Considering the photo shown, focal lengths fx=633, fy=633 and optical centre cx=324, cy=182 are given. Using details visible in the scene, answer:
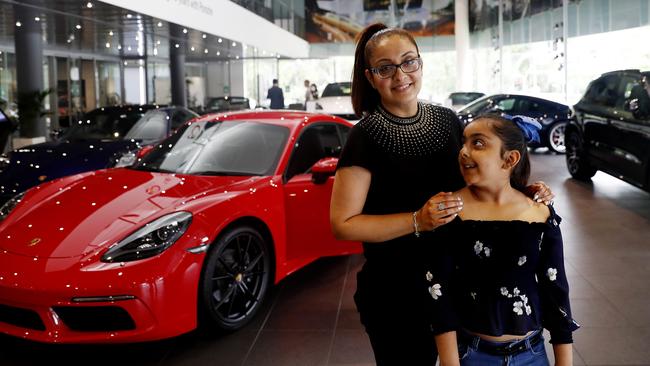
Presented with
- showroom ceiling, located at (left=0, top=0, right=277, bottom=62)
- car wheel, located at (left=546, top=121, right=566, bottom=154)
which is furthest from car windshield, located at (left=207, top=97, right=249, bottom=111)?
car wheel, located at (left=546, top=121, right=566, bottom=154)

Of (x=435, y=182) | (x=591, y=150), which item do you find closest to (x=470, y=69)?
(x=591, y=150)

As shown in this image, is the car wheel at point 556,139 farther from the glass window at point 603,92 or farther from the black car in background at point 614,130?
the glass window at point 603,92

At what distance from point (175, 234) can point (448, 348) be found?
2.25 metres

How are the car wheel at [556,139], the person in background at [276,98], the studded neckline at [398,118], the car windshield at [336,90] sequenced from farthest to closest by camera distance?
the person in background at [276,98] → the car windshield at [336,90] → the car wheel at [556,139] → the studded neckline at [398,118]

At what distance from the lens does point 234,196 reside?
4.12m

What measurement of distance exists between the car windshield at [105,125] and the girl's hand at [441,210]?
24.4ft

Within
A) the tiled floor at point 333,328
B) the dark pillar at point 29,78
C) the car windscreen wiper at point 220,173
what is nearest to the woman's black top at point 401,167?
the tiled floor at point 333,328

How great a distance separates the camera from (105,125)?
8.77 m

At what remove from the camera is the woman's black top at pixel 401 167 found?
189 centimetres

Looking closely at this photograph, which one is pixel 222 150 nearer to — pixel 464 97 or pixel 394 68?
pixel 394 68

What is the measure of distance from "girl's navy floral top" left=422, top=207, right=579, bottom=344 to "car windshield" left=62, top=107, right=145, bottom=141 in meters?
7.34

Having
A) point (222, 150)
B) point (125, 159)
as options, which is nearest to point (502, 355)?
point (222, 150)

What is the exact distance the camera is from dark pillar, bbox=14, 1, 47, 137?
14523 mm

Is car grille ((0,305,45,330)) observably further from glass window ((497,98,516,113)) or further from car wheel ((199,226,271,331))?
glass window ((497,98,516,113))
